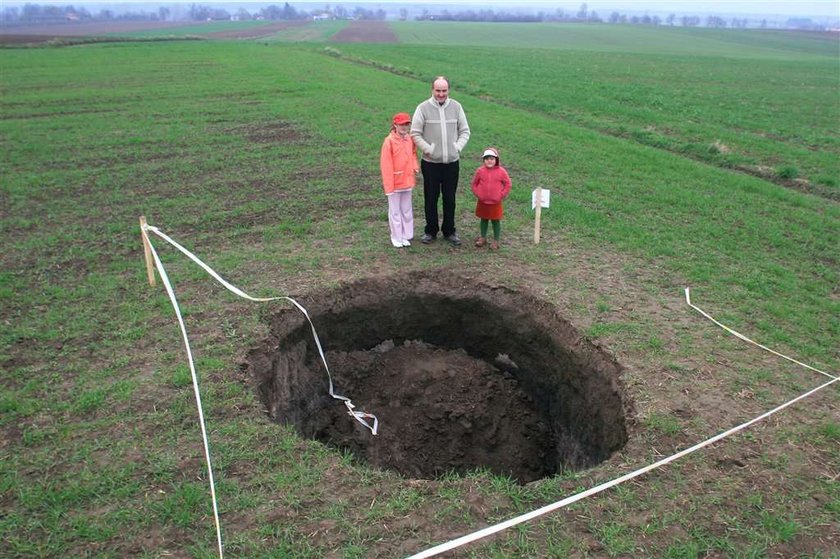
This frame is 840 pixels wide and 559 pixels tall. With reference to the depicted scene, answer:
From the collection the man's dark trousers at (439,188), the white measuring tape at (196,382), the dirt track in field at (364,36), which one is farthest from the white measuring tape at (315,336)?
the dirt track in field at (364,36)

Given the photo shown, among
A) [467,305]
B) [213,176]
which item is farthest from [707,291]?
[213,176]

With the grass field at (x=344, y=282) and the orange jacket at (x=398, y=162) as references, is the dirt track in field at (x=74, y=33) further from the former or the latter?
the orange jacket at (x=398, y=162)

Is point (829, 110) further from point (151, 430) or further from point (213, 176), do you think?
point (151, 430)

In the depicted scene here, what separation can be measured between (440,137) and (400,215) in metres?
1.21

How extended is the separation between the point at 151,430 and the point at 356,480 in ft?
5.85

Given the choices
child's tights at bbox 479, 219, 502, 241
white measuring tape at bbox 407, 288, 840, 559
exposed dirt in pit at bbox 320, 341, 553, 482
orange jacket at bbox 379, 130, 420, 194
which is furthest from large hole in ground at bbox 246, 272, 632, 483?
orange jacket at bbox 379, 130, 420, 194

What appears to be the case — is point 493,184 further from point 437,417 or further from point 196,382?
point 196,382

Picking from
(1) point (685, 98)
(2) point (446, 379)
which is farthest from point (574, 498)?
(1) point (685, 98)

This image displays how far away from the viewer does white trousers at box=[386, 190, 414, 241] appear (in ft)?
26.9

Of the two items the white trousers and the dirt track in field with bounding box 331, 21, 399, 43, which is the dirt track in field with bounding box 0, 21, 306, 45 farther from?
the white trousers

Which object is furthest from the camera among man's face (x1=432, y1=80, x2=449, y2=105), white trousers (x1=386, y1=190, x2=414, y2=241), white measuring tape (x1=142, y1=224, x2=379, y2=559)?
white trousers (x1=386, y1=190, x2=414, y2=241)

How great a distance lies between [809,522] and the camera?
13.5 feet

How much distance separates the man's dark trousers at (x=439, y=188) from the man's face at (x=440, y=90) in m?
0.83

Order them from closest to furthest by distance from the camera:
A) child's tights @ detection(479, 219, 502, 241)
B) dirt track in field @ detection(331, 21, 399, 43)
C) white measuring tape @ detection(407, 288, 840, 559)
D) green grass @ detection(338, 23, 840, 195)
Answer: white measuring tape @ detection(407, 288, 840, 559) < child's tights @ detection(479, 219, 502, 241) < green grass @ detection(338, 23, 840, 195) < dirt track in field @ detection(331, 21, 399, 43)
